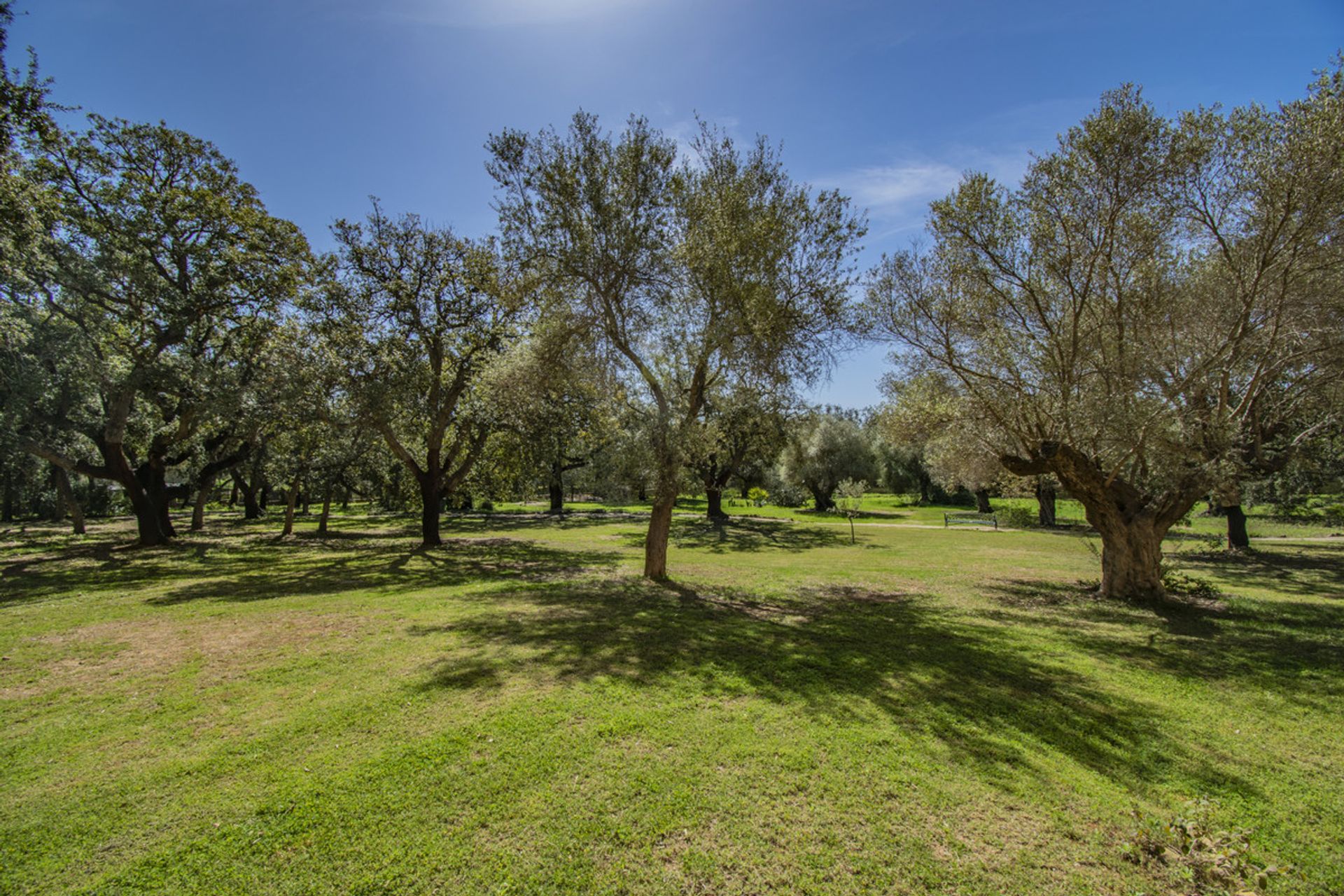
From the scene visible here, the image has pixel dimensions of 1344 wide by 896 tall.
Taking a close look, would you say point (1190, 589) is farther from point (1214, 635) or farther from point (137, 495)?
point (137, 495)

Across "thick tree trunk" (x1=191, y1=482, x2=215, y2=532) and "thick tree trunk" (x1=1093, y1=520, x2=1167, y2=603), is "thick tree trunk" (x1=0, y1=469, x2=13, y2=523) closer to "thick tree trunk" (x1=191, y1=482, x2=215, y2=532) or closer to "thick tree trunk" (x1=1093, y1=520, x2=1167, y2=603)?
"thick tree trunk" (x1=191, y1=482, x2=215, y2=532)

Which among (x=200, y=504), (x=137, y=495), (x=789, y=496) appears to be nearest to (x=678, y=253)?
(x=137, y=495)

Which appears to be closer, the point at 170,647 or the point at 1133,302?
the point at 170,647

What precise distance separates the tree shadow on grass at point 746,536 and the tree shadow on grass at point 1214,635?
466 inches

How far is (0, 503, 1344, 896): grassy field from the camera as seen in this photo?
348 cm

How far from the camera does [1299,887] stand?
3508mm

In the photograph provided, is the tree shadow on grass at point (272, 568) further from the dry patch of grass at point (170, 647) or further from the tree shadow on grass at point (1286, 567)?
the tree shadow on grass at point (1286, 567)

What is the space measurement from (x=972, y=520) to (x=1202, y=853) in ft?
124

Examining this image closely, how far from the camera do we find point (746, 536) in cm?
2934

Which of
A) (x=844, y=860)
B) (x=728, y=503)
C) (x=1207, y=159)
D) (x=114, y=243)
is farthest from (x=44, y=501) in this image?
(x=1207, y=159)

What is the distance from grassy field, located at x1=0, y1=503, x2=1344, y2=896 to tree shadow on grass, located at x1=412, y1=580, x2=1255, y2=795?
51mm

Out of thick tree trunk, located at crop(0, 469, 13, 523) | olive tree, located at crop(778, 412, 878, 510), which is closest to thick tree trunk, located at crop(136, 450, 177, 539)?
thick tree trunk, located at crop(0, 469, 13, 523)

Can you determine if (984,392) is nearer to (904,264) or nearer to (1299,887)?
(904,264)

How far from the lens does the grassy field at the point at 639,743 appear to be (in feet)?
11.4
